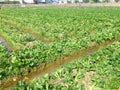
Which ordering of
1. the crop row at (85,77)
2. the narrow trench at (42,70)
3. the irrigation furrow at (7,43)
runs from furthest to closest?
the irrigation furrow at (7,43) → the narrow trench at (42,70) → the crop row at (85,77)

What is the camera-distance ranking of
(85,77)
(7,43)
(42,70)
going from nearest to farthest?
(85,77), (42,70), (7,43)

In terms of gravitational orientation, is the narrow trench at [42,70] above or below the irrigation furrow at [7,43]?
above

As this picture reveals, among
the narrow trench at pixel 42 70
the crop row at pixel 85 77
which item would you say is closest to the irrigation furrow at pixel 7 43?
the narrow trench at pixel 42 70

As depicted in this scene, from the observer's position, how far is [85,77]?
1177cm

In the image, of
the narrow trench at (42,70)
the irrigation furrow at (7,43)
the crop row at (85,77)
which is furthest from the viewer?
the irrigation furrow at (7,43)

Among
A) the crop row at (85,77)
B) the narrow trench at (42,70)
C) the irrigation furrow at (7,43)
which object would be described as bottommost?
the irrigation furrow at (7,43)

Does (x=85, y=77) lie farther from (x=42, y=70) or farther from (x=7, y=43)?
(x=7, y=43)

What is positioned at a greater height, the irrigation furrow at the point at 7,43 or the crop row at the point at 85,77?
the crop row at the point at 85,77

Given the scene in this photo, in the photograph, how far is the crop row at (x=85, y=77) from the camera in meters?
10.5

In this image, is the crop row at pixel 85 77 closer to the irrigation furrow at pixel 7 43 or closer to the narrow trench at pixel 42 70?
the narrow trench at pixel 42 70

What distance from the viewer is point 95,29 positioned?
82.8 feet

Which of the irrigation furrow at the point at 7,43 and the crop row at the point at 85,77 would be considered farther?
the irrigation furrow at the point at 7,43

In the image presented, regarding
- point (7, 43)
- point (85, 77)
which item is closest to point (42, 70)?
point (85, 77)

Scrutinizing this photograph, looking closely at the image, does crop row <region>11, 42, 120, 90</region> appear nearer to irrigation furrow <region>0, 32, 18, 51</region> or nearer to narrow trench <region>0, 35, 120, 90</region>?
narrow trench <region>0, 35, 120, 90</region>
